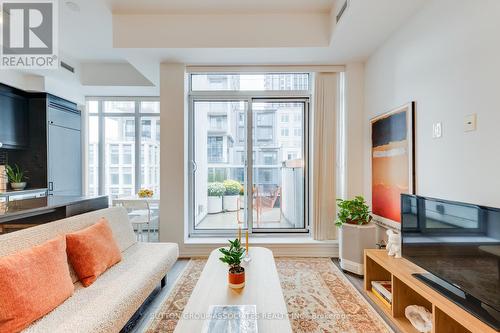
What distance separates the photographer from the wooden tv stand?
→ 4.57 feet

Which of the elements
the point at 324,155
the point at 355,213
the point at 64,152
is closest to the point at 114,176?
the point at 64,152

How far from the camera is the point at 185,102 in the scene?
3.48 m

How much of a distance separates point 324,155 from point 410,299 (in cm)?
197

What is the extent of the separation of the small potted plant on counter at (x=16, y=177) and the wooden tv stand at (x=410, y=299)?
15.9 feet

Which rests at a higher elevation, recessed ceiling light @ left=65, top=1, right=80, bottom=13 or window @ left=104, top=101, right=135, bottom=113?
recessed ceiling light @ left=65, top=1, right=80, bottom=13

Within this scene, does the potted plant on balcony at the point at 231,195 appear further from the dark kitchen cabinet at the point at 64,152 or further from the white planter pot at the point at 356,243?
the dark kitchen cabinet at the point at 64,152

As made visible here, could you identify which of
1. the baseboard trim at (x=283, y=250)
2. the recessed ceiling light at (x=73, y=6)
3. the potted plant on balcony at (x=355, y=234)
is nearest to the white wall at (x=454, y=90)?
the potted plant on balcony at (x=355, y=234)

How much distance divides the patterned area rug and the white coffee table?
1.53 feet

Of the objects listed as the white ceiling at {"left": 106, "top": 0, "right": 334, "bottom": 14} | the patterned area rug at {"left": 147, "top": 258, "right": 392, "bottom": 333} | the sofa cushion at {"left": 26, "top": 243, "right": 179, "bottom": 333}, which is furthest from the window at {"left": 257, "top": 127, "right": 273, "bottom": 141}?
the sofa cushion at {"left": 26, "top": 243, "right": 179, "bottom": 333}

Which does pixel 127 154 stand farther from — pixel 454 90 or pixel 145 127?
pixel 454 90

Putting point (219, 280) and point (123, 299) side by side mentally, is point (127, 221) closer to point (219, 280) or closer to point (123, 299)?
point (123, 299)

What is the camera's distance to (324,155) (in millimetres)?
3531

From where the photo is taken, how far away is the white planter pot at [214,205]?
392cm

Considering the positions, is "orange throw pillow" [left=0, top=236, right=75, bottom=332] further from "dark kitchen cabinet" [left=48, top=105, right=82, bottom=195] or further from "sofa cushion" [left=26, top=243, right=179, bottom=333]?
"dark kitchen cabinet" [left=48, top=105, right=82, bottom=195]
